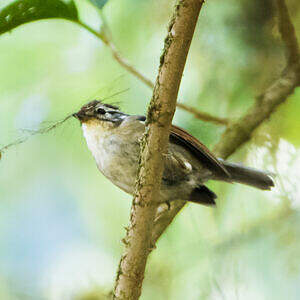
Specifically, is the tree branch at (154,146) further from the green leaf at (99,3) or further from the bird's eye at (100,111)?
the bird's eye at (100,111)

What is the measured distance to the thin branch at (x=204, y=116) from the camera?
4.21m

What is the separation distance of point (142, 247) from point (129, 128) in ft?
4.89

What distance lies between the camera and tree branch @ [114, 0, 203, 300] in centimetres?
230

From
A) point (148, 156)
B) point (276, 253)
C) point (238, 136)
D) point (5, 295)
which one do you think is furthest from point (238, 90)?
point (5, 295)

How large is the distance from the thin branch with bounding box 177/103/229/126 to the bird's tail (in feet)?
1.21

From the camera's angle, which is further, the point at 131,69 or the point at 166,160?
the point at 131,69

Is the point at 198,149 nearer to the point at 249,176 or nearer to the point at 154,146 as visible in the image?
the point at 249,176

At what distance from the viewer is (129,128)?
160 inches

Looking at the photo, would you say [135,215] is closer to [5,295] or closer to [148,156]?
[148,156]

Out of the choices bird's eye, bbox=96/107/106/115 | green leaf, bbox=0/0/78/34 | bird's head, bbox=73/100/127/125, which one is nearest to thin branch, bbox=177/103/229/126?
bird's head, bbox=73/100/127/125

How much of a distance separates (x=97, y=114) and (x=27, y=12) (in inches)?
53.9

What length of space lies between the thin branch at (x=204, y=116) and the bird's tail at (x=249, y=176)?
37 cm

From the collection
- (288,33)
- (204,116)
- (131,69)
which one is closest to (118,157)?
(131,69)

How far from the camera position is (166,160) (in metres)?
3.86
